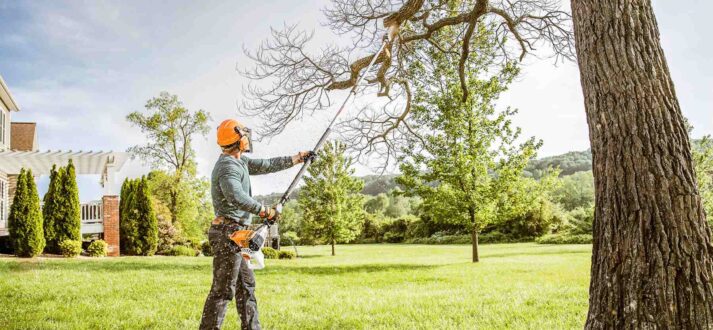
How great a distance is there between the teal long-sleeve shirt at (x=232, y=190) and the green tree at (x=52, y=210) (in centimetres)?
1680

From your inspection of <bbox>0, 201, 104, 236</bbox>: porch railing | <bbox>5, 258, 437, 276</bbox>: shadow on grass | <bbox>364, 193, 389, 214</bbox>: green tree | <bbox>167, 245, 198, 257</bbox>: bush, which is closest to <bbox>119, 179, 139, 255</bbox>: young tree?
<bbox>0, 201, 104, 236</bbox>: porch railing

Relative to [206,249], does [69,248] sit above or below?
above

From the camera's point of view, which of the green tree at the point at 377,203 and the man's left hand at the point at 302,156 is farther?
the green tree at the point at 377,203

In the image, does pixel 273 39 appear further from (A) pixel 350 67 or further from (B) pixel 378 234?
(B) pixel 378 234

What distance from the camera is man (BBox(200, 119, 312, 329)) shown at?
3.89m

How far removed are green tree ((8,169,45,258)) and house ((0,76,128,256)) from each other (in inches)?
78.7

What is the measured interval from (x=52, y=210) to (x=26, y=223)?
5.85 feet

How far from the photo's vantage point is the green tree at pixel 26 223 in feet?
52.7

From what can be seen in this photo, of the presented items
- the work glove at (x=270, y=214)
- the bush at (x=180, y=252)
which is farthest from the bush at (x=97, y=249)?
the work glove at (x=270, y=214)

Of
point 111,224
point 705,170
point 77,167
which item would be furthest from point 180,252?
point 705,170

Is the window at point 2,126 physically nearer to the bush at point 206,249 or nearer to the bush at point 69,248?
the bush at point 69,248

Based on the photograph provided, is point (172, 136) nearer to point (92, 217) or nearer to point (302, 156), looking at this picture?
point (92, 217)

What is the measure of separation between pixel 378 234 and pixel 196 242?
68.1 feet

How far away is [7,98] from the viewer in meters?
19.1
